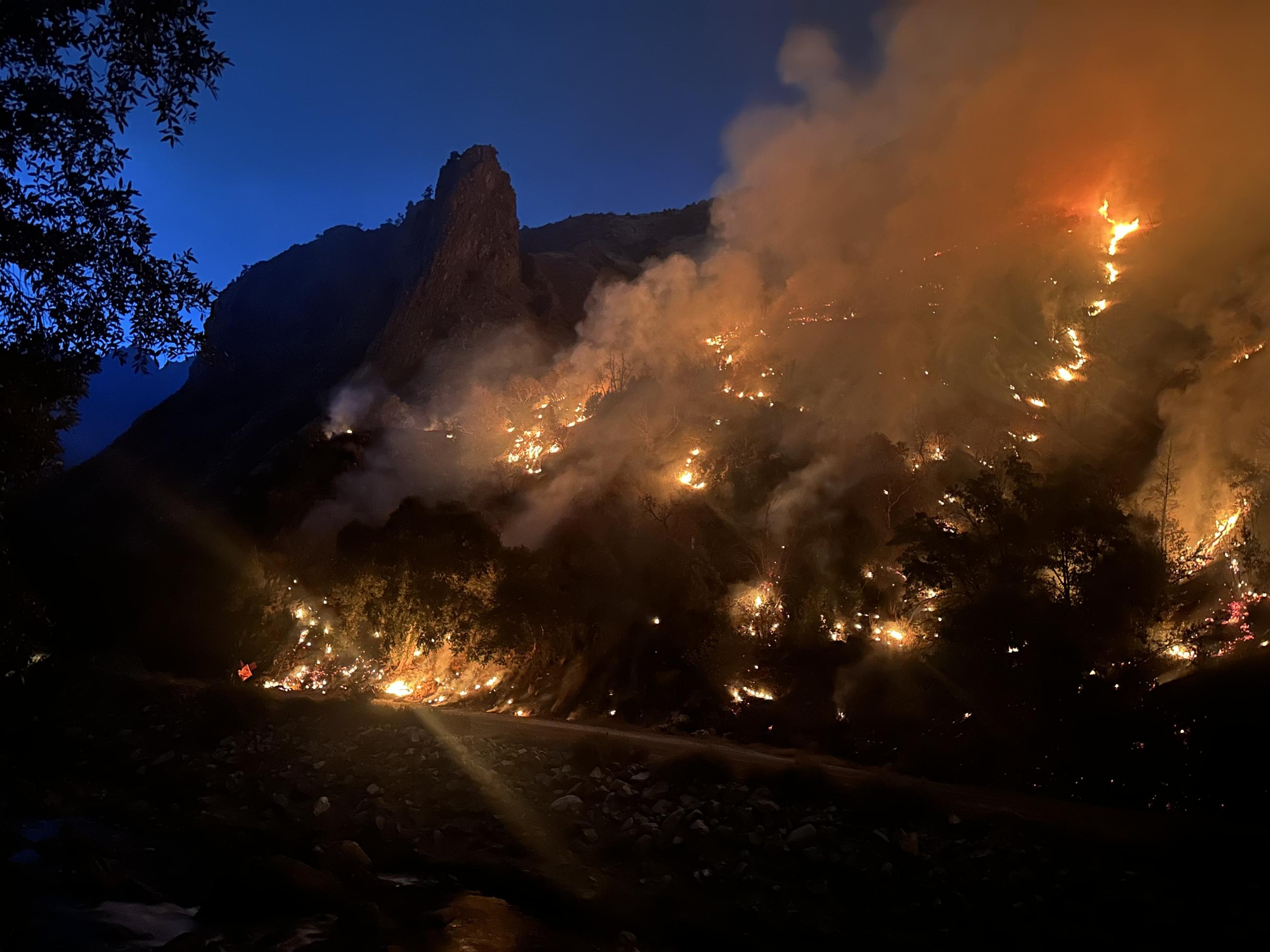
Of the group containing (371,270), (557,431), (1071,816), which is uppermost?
(371,270)

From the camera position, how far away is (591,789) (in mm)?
13289

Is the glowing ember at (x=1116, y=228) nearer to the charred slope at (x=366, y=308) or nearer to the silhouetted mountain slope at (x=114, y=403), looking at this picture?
the charred slope at (x=366, y=308)

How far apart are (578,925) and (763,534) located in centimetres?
2024

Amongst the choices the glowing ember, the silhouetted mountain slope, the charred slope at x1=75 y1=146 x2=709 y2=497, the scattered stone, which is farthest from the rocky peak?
the silhouetted mountain slope

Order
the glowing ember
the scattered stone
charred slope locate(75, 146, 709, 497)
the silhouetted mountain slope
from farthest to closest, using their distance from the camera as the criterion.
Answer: the silhouetted mountain slope → charred slope locate(75, 146, 709, 497) → the glowing ember → the scattered stone

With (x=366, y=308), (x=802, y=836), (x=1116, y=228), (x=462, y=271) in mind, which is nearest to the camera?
(x=802, y=836)

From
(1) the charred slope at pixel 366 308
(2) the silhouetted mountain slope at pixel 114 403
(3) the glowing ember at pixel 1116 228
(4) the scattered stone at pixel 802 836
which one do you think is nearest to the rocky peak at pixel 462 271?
(1) the charred slope at pixel 366 308

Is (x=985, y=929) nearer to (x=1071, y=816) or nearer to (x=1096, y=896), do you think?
(x=1096, y=896)

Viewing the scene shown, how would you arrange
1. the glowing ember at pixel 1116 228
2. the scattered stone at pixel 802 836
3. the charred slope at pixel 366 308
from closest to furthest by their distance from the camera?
the scattered stone at pixel 802 836 → the glowing ember at pixel 1116 228 → the charred slope at pixel 366 308

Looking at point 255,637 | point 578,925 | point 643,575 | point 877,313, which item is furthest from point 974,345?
point 255,637

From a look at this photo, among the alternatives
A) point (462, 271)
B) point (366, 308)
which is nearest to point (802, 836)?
point (462, 271)

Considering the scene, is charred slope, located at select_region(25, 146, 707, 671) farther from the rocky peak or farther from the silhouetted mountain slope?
the silhouetted mountain slope

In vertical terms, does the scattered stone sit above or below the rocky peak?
below

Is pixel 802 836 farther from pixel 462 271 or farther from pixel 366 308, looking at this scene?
pixel 366 308
